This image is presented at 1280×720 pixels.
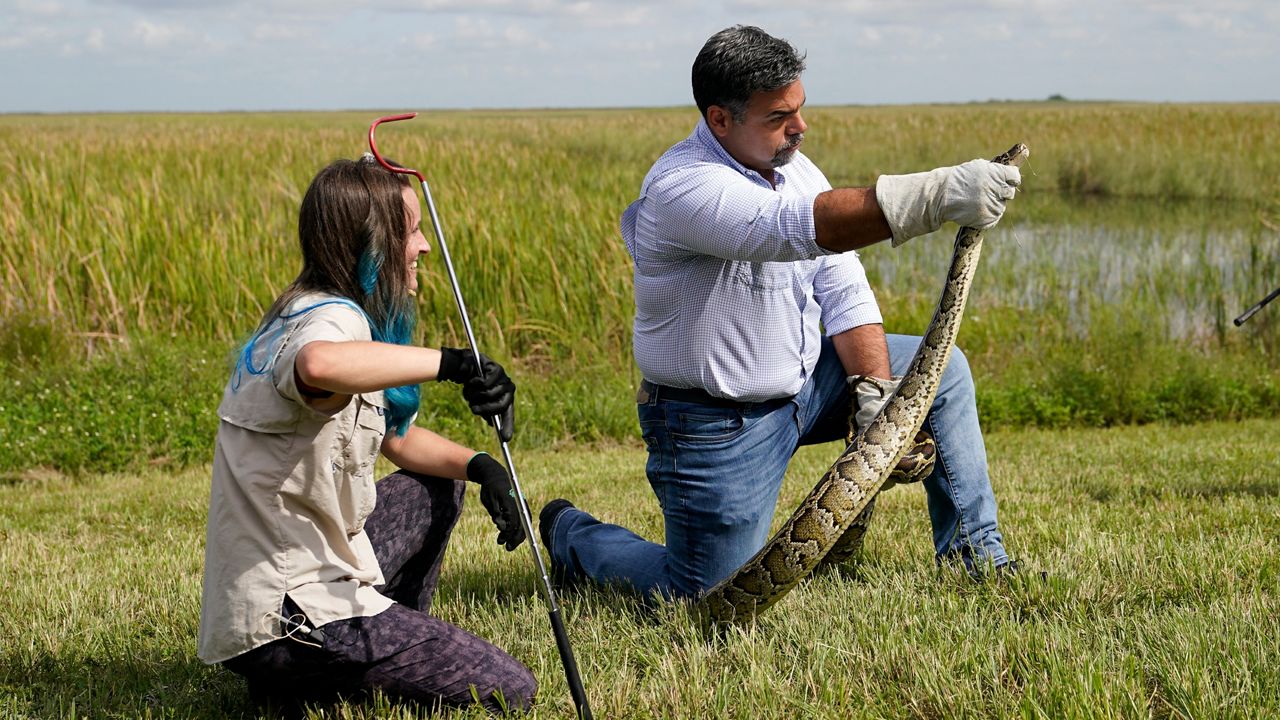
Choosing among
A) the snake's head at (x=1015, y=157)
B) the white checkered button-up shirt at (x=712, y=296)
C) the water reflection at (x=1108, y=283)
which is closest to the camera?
the snake's head at (x=1015, y=157)

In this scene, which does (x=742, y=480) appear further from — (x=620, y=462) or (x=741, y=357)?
(x=620, y=462)

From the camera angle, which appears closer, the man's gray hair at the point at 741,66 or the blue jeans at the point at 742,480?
the man's gray hair at the point at 741,66

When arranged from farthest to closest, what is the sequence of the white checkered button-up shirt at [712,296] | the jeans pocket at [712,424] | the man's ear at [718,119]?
1. the jeans pocket at [712,424]
2. the man's ear at [718,119]
3. the white checkered button-up shirt at [712,296]

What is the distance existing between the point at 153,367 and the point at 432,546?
6074 mm

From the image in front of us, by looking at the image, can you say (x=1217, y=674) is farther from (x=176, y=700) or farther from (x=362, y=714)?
(x=176, y=700)

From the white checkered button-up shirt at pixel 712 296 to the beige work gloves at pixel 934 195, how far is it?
1.83ft

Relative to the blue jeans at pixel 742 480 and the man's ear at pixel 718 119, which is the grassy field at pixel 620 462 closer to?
the blue jeans at pixel 742 480

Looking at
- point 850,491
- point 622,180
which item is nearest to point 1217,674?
point 850,491

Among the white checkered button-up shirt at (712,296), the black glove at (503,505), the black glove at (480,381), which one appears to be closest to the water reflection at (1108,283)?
→ the white checkered button-up shirt at (712,296)

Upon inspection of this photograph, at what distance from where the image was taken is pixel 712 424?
4.42 m

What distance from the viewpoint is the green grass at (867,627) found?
11.3 feet

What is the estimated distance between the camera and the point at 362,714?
11.4ft

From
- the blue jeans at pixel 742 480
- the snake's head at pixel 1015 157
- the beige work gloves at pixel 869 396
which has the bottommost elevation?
the blue jeans at pixel 742 480

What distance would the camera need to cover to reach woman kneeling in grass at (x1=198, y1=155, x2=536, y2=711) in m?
3.23
